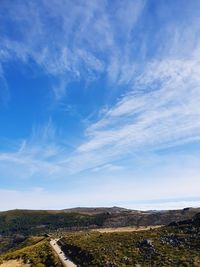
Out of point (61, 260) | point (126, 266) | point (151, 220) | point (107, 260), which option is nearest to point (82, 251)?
point (61, 260)

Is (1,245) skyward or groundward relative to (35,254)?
skyward

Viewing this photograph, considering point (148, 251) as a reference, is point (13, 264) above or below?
above

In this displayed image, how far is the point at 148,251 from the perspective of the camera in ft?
198

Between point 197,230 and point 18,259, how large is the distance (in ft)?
129

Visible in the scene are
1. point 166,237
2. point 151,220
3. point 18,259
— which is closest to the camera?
point 166,237

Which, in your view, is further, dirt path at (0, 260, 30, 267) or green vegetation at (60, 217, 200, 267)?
dirt path at (0, 260, 30, 267)

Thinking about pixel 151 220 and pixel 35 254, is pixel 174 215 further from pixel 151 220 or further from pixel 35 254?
pixel 35 254

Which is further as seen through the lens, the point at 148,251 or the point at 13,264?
the point at 13,264

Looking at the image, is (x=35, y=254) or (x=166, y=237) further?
(x=35, y=254)

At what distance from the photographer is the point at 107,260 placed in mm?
56875

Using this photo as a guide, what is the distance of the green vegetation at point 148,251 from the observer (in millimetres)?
52750

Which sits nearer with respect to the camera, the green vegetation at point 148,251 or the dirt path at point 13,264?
the green vegetation at point 148,251

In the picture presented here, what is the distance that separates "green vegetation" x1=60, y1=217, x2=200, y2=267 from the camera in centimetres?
5275

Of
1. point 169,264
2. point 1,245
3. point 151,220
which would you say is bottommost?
point 169,264
